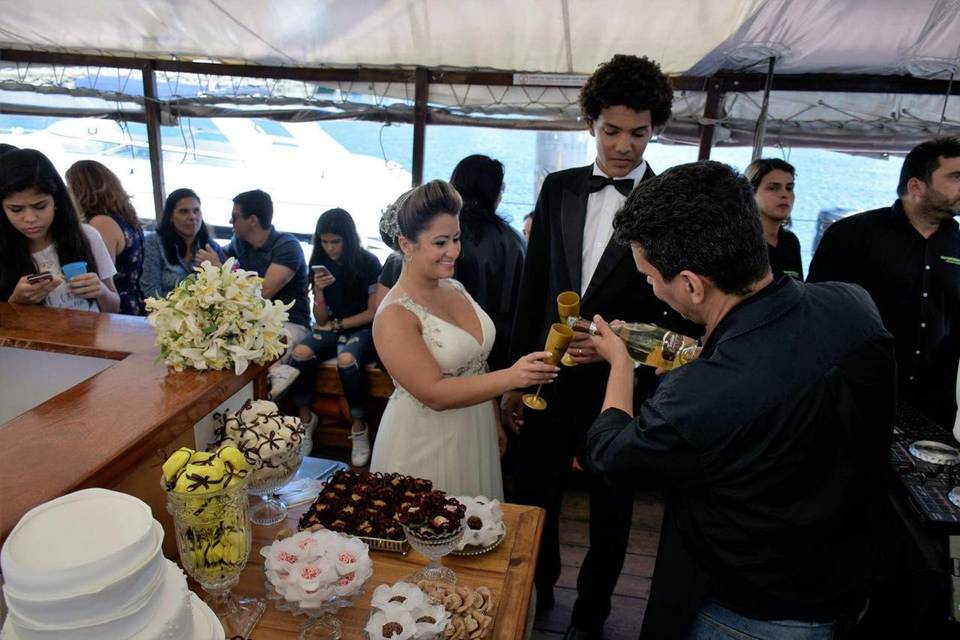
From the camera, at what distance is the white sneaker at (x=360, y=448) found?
13.1 feet

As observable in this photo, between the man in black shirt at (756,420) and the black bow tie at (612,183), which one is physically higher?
the black bow tie at (612,183)

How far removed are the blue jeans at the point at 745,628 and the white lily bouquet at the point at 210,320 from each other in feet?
4.38

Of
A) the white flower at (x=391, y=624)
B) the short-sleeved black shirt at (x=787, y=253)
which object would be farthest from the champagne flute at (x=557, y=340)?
the short-sleeved black shirt at (x=787, y=253)

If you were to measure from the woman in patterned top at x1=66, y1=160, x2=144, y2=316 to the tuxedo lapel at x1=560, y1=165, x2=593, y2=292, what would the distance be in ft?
9.22

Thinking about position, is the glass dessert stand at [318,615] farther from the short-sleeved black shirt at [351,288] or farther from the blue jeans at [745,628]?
the short-sleeved black shirt at [351,288]

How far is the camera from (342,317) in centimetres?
418

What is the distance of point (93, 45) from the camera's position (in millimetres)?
4879

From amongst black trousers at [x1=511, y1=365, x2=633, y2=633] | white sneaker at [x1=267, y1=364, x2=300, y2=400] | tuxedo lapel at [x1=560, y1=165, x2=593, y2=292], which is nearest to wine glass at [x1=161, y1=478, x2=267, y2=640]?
black trousers at [x1=511, y1=365, x2=633, y2=633]

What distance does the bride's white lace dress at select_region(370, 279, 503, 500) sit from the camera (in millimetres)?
2096

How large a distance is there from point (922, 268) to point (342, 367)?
3.20 meters

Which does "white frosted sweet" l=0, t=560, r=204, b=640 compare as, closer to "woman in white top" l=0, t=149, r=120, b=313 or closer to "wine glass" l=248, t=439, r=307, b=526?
"wine glass" l=248, t=439, r=307, b=526

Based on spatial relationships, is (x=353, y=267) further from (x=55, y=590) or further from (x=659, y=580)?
(x=55, y=590)

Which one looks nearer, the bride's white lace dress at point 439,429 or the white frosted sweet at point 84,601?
the white frosted sweet at point 84,601

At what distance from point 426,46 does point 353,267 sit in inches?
63.0
